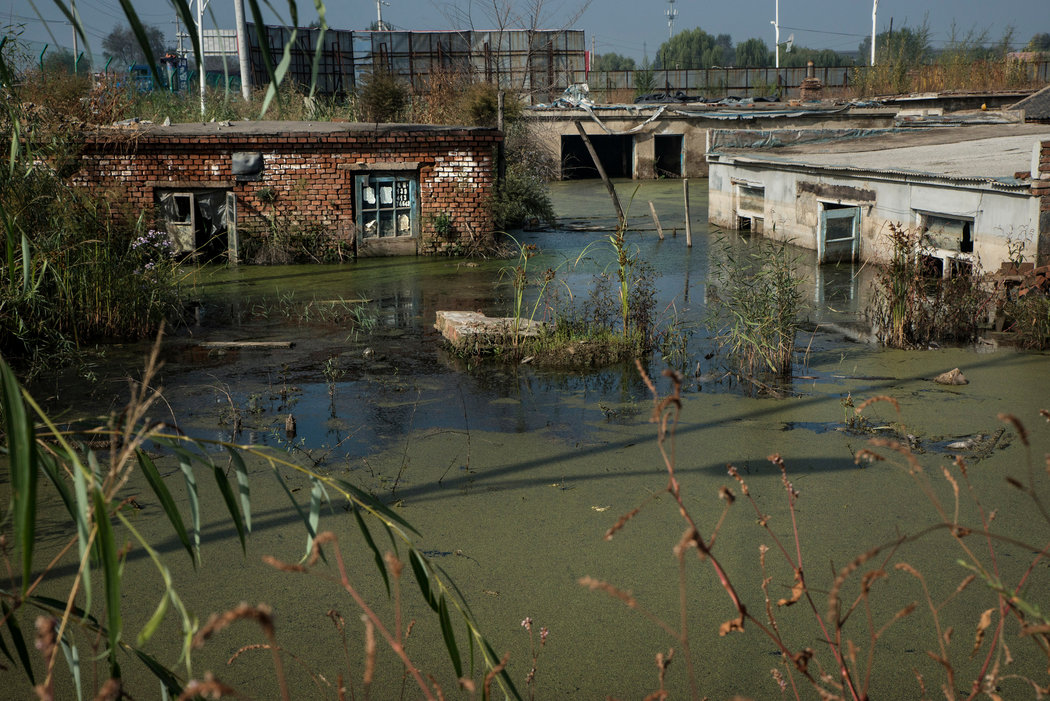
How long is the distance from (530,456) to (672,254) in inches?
356

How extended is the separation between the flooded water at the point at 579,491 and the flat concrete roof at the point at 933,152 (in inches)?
120

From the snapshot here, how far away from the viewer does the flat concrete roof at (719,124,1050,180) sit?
1171 centimetres

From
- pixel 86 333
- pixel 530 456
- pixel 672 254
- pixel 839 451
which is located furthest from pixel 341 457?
pixel 672 254

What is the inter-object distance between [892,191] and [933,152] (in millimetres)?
1998

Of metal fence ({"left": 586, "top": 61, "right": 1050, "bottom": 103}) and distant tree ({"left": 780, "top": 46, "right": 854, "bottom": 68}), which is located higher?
distant tree ({"left": 780, "top": 46, "right": 854, "bottom": 68})

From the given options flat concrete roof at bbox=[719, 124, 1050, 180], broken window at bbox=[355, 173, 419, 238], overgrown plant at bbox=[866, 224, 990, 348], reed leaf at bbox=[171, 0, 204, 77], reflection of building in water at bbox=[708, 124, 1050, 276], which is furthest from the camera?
broken window at bbox=[355, 173, 419, 238]

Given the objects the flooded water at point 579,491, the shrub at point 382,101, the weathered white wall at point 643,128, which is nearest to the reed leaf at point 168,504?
the flooded water at point 579,491

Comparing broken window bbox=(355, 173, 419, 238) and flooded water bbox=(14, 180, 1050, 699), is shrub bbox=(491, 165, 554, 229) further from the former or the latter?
flooded water bbox=(14, 180, 1050, 699)

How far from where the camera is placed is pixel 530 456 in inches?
234

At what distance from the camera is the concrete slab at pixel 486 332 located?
8445 mm

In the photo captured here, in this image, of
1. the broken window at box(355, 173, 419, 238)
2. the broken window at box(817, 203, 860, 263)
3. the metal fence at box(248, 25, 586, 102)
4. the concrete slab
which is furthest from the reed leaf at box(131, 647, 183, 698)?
the metal fence at box(248, 25, 586, 102)

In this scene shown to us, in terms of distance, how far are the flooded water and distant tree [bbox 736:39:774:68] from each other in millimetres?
83060

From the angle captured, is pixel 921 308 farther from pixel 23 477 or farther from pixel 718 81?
pixel 718 81

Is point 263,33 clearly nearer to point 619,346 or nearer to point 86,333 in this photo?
point 619,346
